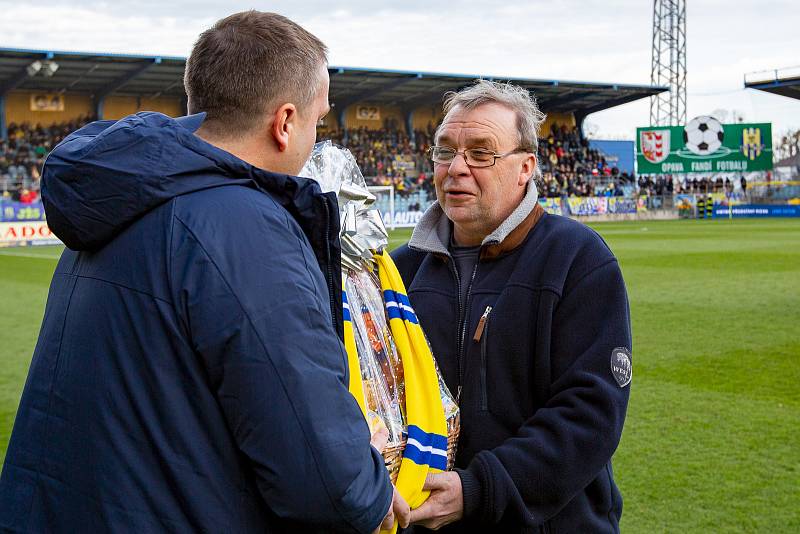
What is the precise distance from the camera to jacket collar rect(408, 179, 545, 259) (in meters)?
2.37

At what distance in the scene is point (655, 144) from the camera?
44250mm

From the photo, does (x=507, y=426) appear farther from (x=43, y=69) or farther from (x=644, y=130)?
(x=644, y=130)

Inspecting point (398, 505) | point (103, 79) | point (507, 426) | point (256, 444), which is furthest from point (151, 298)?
point (103, 79)

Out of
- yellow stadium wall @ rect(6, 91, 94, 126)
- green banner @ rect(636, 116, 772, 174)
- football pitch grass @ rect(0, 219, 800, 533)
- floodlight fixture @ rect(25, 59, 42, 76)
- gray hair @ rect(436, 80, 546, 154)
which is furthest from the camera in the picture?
green banner @ rect(636, 116, 772, 174)

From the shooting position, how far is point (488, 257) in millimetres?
2416

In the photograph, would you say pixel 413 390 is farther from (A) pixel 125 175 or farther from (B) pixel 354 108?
(B) pixel 354 108

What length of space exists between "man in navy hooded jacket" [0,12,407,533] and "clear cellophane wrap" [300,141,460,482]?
37 centimetres

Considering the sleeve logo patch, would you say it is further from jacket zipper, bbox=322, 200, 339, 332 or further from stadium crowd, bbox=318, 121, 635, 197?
stadium crowd, bbox=318, 121, 635, 197

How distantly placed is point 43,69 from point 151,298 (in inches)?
1351

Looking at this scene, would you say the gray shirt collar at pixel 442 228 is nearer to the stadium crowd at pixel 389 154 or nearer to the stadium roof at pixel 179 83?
the stadium roof at pixel 179 83

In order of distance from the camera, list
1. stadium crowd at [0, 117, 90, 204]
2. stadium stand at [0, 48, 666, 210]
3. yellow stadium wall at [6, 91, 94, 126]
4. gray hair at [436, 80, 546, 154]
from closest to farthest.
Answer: gray hair at [436, 80, 546, 154] < stadium crowd at [0, 117, 90, 204] < stadium stand at [0, 48, 666, 210] < yellow stadium wall at [6, 91, 94, 126]

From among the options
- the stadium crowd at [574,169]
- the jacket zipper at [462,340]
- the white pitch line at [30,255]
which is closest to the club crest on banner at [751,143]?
the stadium crowd at [574,169]

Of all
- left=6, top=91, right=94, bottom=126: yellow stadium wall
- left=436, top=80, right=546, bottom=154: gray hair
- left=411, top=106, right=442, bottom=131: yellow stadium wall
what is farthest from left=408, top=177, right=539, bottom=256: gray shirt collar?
left=411, top=106, right=442, bottom=131: yellow stadium wall

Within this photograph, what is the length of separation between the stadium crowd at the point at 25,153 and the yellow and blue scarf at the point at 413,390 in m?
30.6
